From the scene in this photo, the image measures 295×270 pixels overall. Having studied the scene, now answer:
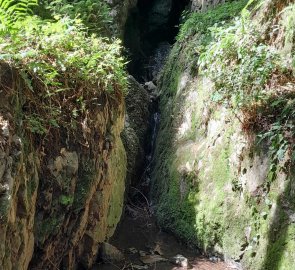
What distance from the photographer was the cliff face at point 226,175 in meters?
5.25

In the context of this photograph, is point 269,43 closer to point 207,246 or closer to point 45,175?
point 207,246

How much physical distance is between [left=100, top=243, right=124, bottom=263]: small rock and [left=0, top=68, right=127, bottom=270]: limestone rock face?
0.14m

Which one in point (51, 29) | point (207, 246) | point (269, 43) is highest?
point (269, 43)

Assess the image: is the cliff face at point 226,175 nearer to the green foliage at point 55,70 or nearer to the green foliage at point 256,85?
the green foliage at point 256,85

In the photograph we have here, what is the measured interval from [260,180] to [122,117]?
8.18ft

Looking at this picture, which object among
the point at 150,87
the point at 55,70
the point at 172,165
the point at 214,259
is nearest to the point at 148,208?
the point at 172,165

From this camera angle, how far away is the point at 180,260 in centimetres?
634

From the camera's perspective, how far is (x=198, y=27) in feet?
30.9

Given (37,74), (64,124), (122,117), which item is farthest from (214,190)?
(37,74)

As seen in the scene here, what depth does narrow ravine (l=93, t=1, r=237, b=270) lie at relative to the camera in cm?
628

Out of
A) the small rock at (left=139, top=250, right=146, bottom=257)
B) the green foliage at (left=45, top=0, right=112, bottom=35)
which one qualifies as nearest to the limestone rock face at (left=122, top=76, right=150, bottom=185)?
the green foliage at (left=45, top=0, right=112, bottom=35)

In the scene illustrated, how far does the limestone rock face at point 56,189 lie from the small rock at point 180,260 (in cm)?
120

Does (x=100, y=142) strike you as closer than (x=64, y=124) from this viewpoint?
No

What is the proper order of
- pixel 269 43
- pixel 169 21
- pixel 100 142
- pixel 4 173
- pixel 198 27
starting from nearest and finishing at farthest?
1. pixel 4 173
2. pixel 100 142
3. pixel 269 43
4. pixel 198 27
5. pixel 169 21
